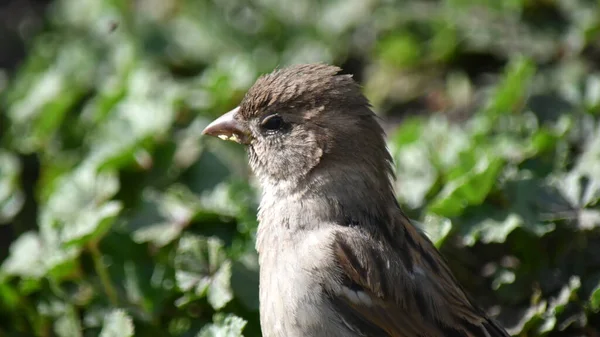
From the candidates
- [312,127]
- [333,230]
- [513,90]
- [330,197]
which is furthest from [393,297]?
[513,90]

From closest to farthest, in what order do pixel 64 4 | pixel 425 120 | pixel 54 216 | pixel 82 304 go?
pixel 82 304
pixel 54 216
pixel 425 120
pixel 64 4

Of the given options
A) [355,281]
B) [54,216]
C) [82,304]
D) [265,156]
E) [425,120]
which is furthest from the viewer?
[425,120]

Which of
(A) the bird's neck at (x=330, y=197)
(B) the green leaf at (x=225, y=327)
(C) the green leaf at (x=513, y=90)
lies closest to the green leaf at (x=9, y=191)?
(B) the green leaf at (x=225, y=327)

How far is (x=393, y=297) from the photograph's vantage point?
337cm

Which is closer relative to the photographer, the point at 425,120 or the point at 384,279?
the point at 384,279

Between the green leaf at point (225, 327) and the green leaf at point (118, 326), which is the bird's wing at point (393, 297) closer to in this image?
the green leaf at point (225, 327)

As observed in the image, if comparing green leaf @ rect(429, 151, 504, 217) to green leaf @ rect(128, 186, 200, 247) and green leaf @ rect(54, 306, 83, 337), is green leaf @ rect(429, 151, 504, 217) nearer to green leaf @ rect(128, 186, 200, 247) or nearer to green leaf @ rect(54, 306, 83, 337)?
green leaf @ rect(128, 186, 200, 247)

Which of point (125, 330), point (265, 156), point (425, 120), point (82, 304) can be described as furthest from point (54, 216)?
point (425, 120)

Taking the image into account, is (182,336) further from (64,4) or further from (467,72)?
(64,4)

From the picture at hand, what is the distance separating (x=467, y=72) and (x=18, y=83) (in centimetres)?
301

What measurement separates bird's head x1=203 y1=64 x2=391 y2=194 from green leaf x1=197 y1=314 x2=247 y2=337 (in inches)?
23.0

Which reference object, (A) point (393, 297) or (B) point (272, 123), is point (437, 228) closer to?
(A) point (393, 297)

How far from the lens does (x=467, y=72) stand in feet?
19.0

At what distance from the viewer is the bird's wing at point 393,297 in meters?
3.34
